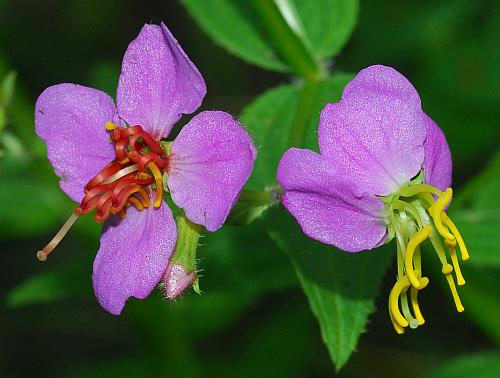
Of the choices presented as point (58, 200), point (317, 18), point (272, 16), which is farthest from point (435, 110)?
point (58, 200)

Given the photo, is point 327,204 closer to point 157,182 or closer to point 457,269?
point 457,269

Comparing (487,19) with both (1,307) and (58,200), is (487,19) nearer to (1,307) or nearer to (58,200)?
(58,200)

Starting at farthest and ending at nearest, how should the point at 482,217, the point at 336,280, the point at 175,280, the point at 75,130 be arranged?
the point at 482,217 → the point at 336,280 → the point at 75,130 → the point at 175,280

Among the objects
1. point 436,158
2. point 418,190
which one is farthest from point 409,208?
point 436,158

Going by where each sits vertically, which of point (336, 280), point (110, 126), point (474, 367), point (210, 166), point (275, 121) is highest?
point (110, 126)

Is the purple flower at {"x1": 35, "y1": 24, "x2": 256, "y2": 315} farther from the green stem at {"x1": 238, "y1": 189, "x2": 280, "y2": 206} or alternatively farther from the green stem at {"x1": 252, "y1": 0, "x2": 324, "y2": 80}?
the green stem at {"x1": 252, "y1": 0, "x2": 324, "y2": 80}

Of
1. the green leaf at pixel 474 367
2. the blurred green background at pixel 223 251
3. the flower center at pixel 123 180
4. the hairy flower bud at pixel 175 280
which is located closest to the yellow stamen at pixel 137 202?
the flower center at pixel 123 180

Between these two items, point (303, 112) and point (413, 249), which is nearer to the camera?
point (413, 249)
